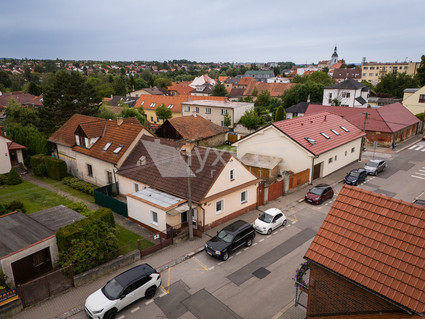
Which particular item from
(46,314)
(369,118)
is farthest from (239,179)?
(369,118)

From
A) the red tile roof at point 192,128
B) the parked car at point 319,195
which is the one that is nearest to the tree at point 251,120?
the red tile roof at point 192,128

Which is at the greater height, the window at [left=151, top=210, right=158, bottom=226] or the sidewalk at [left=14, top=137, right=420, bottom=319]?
the window at [left=151, top=210, right=158, bottom=226]

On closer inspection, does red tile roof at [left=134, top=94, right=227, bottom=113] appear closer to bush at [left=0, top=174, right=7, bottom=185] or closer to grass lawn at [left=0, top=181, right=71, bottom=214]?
bush at [left=0, top=174, right=7, bottom=185]

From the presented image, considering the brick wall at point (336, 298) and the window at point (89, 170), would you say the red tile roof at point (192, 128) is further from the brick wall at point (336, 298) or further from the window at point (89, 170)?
the brick wall at point (336, 298)

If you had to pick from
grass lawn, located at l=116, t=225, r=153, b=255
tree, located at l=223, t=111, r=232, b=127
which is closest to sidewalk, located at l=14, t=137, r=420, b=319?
grass lawn, located at l=116, t=225, r=153, b=255

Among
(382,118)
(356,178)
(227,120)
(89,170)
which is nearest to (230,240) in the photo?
(356,178)

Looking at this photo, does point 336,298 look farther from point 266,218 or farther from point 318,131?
point 318,131
